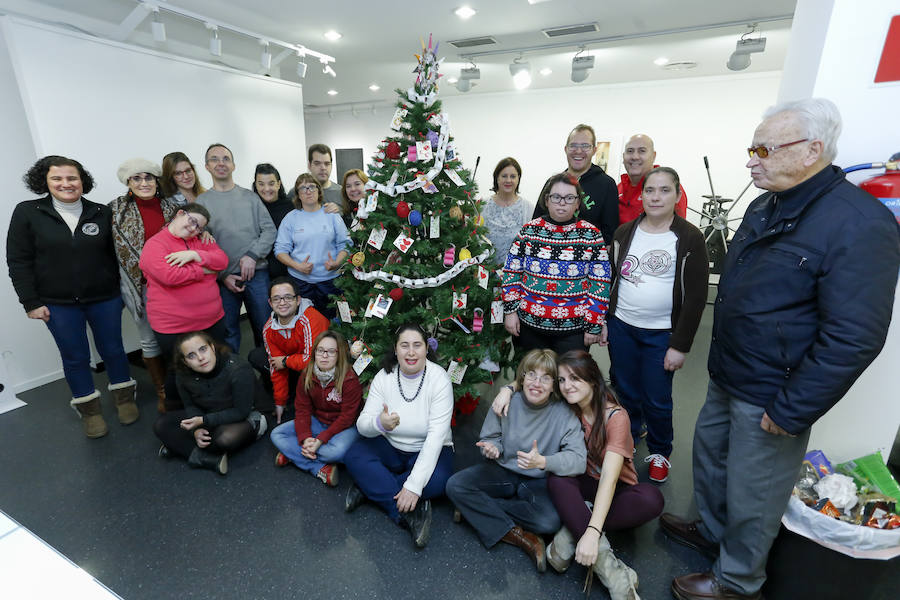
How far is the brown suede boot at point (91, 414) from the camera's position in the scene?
2779mm

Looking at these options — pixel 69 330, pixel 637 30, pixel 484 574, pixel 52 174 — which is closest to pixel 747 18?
pixel 637 30

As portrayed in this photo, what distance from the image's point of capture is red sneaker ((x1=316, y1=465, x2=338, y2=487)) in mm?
2344

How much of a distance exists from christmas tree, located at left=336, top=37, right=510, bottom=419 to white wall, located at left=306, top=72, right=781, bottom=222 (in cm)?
361

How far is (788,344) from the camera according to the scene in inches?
52.8

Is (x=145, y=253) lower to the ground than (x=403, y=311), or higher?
higher

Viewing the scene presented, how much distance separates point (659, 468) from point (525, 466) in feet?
3.25

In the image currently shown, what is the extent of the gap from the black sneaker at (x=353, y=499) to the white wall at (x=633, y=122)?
4583 millimetres

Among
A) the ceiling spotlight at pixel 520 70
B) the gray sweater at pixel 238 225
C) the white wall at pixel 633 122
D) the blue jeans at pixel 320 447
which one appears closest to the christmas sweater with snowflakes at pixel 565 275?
the blue jeans at pixel 320 447

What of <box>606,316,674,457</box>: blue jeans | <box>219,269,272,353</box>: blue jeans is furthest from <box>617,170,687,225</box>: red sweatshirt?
<box>219,269,272,353</box>: blue jeans

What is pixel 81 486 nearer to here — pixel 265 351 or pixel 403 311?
pixel 265 351

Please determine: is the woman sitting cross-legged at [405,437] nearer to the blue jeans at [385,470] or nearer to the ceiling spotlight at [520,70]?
the blue jeans at [385,470]

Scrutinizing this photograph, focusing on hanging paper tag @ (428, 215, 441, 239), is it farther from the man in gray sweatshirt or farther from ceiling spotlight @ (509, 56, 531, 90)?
ceiling spotlight @ (509, 56, 531, 90)

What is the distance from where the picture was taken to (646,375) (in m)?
2.27

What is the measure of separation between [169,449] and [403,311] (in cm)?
164
